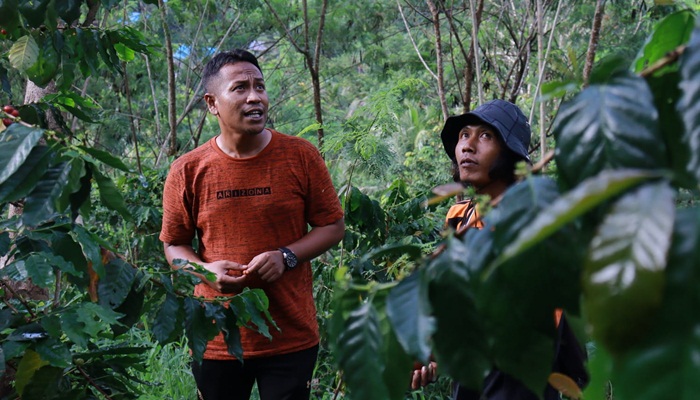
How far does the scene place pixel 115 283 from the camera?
1725 millimetres

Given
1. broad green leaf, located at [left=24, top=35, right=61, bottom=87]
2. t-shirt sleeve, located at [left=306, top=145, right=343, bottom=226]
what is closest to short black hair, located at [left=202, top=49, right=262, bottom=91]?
t-shirt sleeve, located at [left=306, top=145, right=343, bottom=226]

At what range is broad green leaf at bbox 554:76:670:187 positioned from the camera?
18.9 inches

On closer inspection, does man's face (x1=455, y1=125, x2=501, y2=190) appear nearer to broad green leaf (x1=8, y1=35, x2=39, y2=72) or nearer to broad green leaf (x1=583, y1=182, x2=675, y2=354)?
broad green leaf (x1=8, y1=35, x2=39, y2=72)

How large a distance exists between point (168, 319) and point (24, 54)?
947 mm

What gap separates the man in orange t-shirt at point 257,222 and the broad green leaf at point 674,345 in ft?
7.34

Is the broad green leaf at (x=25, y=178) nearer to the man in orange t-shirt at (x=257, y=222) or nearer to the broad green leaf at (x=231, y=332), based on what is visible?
the broad green leaf at (x=231, y=332)

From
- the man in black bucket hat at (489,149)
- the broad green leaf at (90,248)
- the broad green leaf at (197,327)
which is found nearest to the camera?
the broad green leaf at (90,248)

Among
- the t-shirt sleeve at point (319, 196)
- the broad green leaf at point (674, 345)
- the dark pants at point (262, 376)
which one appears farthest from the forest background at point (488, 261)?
the dark pants at point (262, 376)

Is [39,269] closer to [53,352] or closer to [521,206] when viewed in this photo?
[53,352]

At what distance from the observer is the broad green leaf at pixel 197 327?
187 cm

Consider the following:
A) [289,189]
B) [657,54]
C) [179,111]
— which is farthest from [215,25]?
[657,54]

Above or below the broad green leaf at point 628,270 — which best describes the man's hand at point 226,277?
below

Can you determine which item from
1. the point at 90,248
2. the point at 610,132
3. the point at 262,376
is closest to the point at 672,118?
the point at 610,132

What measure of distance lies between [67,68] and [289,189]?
0.83 meters
